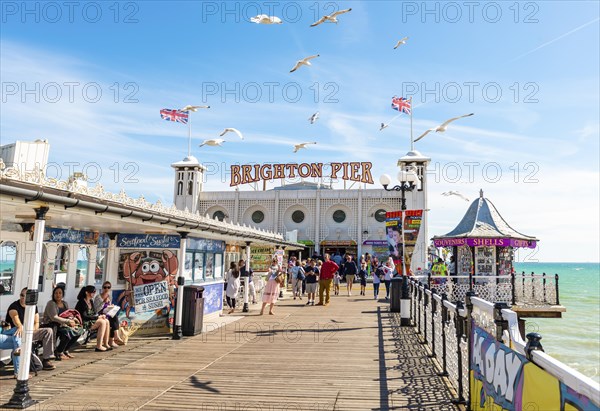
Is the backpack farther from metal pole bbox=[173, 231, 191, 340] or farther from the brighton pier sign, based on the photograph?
the brighton pier sign

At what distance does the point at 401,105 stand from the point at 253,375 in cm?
3164

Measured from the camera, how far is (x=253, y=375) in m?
6.82

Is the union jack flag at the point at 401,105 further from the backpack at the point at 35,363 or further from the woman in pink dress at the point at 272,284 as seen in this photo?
the backpack at the point at 35,363

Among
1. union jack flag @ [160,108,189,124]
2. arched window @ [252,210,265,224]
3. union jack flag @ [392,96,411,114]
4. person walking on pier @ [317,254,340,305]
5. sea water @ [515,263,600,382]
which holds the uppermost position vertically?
union jack flag @ [392,96,411,114]

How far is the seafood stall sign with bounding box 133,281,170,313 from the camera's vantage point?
32.8 feet

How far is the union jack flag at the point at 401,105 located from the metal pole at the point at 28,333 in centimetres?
3233

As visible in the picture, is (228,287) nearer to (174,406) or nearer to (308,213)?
(174,406)

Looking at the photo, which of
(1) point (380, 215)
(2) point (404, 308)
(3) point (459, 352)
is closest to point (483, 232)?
(2) point (404, 308)

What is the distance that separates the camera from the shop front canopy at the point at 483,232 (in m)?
19.9

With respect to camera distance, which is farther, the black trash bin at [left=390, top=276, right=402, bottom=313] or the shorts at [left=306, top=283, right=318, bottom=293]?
the shorts at [left=306, top=283, right=318, bottom=293]

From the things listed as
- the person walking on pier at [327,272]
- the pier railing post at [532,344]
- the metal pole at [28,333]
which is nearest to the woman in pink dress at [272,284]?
the person walking on pier at [327,272]

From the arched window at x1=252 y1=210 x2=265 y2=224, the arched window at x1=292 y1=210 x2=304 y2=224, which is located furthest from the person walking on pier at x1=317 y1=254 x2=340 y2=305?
the arched window at x1=252 y1=210 x2=265 y2=224

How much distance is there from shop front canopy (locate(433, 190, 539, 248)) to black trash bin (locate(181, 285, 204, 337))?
14.3 m

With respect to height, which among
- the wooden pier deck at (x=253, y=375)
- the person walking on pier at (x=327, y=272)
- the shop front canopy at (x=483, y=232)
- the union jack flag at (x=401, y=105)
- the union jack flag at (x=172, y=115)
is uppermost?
the union jack flag at (x=401, y=105)
